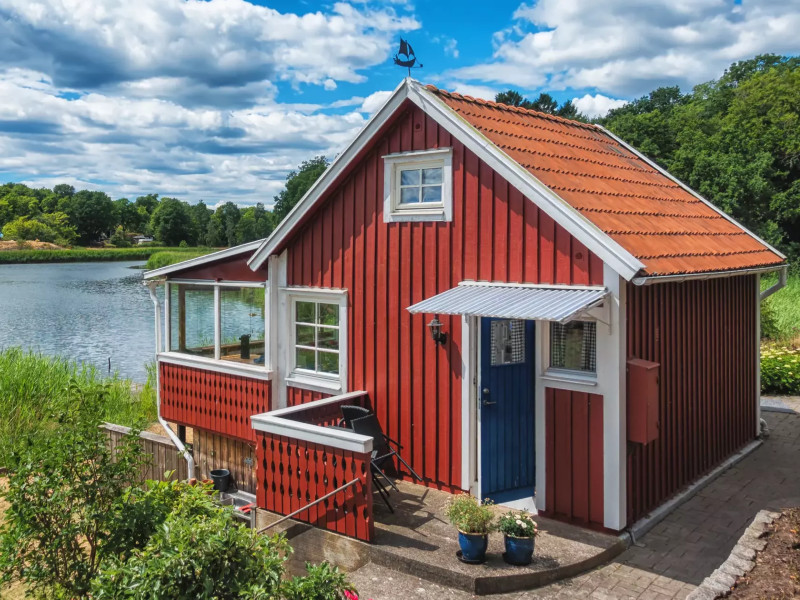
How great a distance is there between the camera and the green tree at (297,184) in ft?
270

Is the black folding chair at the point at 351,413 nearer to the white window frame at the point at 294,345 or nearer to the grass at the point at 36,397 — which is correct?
the white window frame at the point at 294,345

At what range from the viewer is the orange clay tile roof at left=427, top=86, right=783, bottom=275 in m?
7.30

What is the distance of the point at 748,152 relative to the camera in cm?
3306

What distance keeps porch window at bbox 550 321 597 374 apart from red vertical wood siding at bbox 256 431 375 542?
2.27 m

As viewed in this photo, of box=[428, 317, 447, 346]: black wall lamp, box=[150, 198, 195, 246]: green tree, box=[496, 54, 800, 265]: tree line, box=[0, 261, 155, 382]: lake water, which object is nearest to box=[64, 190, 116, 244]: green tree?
box=[150, 198, 195, 246]: green tree

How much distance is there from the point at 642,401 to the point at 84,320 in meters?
30.0

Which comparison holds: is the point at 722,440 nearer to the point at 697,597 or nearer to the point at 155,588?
the point at 697,597

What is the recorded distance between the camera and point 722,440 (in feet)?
30.9

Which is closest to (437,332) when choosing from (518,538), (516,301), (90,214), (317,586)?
(516,301)

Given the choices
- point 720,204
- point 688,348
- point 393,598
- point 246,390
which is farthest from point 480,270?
point 720,204

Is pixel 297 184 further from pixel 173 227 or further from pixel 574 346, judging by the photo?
pixel 574 346

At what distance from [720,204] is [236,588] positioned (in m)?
31.1

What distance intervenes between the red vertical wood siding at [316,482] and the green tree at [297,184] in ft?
240

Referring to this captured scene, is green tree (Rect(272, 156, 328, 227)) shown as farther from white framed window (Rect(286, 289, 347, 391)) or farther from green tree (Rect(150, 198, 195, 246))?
white framed window (Rect(286, 289, 347, 391))
